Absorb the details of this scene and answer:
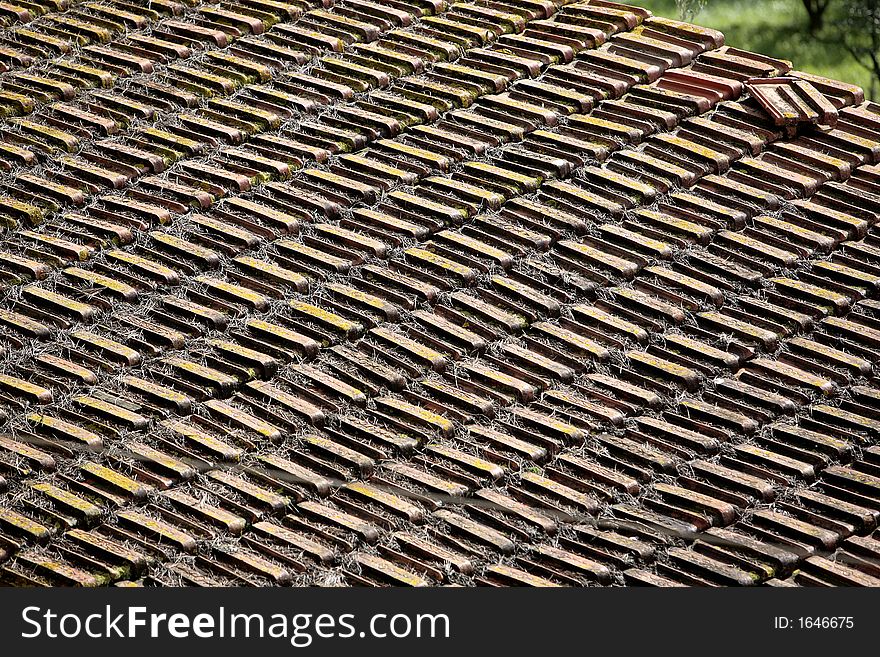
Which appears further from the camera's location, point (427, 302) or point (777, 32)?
point (777, 32)

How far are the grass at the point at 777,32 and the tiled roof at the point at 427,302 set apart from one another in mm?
19616

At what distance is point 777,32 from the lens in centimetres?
2711

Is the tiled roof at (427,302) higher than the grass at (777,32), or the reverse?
the tiled roof at (427,302)

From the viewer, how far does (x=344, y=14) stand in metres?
8.10

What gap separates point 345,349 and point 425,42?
8.56 ft

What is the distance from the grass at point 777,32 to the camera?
2641 cm

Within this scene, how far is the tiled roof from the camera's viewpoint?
5.31 m

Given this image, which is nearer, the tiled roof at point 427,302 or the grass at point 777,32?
the tiled roof at point 427,302

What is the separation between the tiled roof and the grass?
19616mm

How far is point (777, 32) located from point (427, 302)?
22.7 metres

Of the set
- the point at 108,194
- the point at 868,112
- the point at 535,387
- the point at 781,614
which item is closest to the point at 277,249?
the point at 108,194

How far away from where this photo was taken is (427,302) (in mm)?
6203

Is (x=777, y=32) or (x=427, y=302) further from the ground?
(x=427, y=302)

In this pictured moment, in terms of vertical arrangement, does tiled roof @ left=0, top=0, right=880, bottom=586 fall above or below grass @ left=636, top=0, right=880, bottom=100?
above
